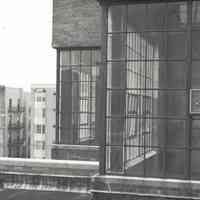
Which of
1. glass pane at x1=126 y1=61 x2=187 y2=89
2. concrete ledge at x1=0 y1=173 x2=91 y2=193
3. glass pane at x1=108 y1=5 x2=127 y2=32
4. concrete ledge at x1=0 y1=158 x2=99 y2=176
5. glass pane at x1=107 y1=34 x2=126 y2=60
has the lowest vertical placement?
concrete ledge at x1=0 y1=173 x2=91 y2=193

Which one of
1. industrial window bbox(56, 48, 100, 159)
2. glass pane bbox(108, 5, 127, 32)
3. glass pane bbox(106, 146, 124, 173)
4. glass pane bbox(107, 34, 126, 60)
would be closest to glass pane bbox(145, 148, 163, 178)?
glass pane bbox(106, 146, 124, 173)

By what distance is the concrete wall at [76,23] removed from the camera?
19312mm

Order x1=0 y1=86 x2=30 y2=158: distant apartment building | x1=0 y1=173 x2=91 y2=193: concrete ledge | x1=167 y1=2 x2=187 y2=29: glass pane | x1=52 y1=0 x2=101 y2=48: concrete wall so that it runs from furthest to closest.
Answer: x1=0 y1=86 x2=30 y2=158: distant apartment building
x1=52 y1=0 x2=101 y2=48: concrete wall
x1=0 y1=173 x2=91 y2=193: concrete ledge
x1=167 y1=2 x2=187 y2=29: glass pane

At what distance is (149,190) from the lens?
10.3 meters

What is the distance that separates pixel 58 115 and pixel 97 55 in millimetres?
3999

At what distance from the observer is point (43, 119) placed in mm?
58781

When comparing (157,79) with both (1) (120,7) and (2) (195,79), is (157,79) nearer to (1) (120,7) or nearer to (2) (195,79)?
(2) (195,79)

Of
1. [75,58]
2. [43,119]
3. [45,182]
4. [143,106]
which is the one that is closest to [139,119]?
[143,106]

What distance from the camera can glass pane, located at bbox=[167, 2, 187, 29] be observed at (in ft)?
35.7

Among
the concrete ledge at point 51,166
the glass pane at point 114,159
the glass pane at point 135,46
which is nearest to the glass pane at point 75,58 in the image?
the concrete ledge at point 51,166

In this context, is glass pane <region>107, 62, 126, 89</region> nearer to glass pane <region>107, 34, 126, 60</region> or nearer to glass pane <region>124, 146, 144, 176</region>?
glass pane <region>107, 34, 126, 60</region>

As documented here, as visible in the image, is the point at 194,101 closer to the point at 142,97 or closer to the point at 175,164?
the point at 142,97

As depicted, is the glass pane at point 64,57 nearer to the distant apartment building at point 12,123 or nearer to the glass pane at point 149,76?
the glass pane at point 149,76

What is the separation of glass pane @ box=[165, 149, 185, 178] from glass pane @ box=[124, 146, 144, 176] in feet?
2.71
